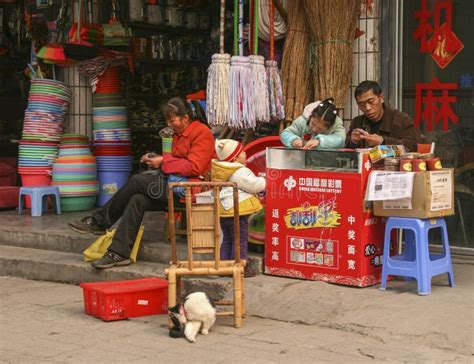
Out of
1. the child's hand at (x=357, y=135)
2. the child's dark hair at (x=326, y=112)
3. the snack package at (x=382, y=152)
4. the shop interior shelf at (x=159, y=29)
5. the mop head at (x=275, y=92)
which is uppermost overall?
the shop interior shelf at (x=159, y=29)

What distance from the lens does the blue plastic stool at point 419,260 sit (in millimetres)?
6684

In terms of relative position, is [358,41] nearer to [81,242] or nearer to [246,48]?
[246,48]

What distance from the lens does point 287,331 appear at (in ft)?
20.9

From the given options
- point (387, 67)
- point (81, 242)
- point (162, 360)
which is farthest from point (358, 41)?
point (162, 360)

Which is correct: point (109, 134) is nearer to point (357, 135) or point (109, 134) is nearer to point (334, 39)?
point (334, 39)

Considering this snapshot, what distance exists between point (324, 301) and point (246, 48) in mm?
3073

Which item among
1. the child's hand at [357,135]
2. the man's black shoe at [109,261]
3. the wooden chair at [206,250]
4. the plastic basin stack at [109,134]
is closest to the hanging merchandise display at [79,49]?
the plastic basin stack at [109,134]

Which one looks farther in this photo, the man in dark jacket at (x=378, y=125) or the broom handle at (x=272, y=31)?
the broom handle at (x=272, y=31)

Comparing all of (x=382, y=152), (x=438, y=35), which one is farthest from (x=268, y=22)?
(x=382, y=152)

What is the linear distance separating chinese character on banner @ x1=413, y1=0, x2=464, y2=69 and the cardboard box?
1372mm

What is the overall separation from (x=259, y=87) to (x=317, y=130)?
3.67 feet

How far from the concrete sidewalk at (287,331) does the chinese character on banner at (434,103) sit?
1.36m

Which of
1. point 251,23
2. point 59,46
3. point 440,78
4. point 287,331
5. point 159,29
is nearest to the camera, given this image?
point 287,331

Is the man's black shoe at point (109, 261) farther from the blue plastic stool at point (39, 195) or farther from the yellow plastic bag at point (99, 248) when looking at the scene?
the blue plastic stool at point (39, 195)
